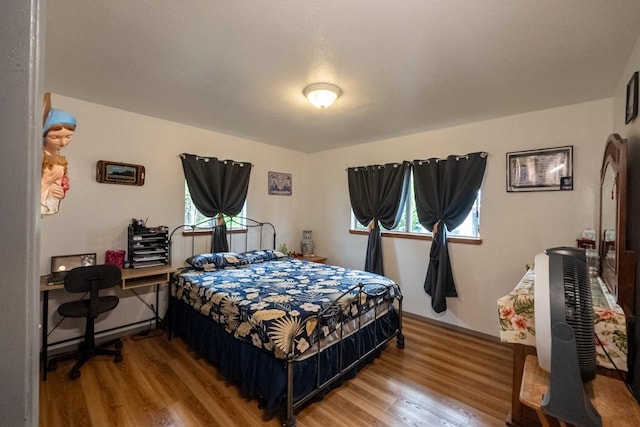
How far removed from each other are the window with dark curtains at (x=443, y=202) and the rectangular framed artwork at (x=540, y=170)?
29 centimetres

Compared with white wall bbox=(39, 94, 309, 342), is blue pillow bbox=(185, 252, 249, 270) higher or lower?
lower

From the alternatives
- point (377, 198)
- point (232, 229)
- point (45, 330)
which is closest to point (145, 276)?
point (45, 330)

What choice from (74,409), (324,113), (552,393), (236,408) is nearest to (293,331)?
(236,408)

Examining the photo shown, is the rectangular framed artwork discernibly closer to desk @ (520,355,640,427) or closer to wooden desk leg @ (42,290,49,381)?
desk @ (520,355,640,427)

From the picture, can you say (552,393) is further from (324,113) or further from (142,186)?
(142,186)

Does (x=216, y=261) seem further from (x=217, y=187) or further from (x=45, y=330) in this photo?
(x=45, y=330)

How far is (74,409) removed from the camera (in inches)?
77.5

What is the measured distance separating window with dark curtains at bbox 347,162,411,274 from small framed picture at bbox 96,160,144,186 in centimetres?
271

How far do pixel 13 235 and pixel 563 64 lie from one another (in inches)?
111

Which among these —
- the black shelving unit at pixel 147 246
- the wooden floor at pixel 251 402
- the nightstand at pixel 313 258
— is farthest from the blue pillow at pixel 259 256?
the wooden floor at pixel 251 402

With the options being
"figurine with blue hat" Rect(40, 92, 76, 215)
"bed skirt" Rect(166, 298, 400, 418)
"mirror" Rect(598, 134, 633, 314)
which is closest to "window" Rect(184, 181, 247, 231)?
"bed skirt" Rect(166, 298, 400, 418)

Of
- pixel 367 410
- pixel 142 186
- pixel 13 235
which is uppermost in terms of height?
pixel 142 186

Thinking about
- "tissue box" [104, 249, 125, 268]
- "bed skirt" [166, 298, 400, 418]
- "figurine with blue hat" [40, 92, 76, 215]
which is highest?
"figurine with blue hat" [40, 92, 76, 215]

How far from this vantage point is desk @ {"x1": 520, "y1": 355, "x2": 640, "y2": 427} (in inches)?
39.7
